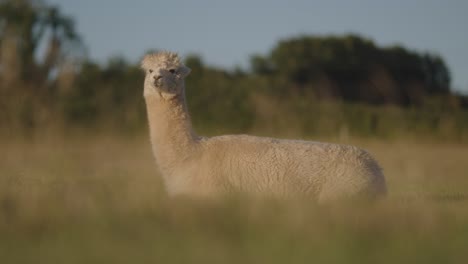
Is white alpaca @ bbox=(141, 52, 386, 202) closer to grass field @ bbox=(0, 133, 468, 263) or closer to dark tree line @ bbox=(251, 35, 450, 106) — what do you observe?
grass field @ bbox=(0, 133, 468, 263)

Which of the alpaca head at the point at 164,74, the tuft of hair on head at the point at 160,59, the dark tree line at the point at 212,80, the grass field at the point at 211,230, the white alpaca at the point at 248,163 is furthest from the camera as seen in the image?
the dark tree line at the point at 212,80

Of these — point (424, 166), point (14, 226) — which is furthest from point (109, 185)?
point (424, 166)

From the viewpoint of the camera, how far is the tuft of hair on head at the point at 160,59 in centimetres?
743

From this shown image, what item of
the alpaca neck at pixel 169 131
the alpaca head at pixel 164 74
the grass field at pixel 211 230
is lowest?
the grass field at pixel 211 230

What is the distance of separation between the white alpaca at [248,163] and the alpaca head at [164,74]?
0.03 ft

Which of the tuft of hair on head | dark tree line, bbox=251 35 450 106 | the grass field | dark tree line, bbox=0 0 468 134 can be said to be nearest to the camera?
the grass field

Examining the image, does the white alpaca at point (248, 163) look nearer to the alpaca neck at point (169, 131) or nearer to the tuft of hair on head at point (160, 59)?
the alpaca neck at point (169, 131)

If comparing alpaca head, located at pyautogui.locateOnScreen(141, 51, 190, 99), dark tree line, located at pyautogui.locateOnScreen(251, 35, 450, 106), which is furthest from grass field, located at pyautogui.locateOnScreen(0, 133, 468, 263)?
dark tree line, located at pyautogui.locateOnScreen(251, 35, 450, 106)

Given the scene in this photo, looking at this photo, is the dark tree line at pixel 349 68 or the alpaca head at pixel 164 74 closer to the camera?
the alpaca head at pixel 164 74

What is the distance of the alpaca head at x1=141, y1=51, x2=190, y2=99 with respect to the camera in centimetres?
719

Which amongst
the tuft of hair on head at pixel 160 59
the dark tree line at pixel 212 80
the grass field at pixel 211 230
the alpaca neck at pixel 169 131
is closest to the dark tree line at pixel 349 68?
the dark tree line at pixel 212 80

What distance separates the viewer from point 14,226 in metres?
4.68

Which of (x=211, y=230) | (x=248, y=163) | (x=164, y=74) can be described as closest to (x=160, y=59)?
(x=164, y=74)

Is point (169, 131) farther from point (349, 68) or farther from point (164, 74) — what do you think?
point (349, 68)
